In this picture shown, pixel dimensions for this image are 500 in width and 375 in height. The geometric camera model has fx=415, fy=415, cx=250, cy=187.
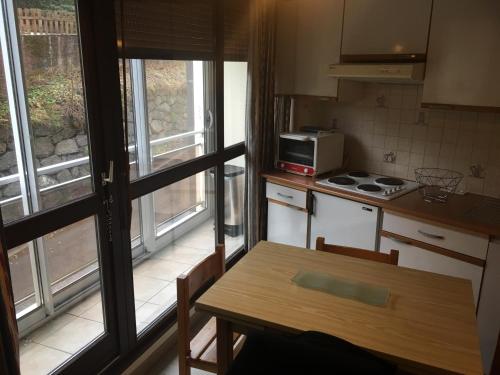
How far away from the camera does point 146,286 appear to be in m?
3.04

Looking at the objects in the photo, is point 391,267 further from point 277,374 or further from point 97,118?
point 97,118

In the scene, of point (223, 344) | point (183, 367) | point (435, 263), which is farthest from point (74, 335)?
point (435, 263)

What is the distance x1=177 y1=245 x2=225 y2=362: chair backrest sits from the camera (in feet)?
5.35

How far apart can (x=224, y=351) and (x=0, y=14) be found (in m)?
1.55

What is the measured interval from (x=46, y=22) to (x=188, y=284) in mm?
1203

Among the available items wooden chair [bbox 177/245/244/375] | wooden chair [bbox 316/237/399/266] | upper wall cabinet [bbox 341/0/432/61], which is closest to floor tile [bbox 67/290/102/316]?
wooden chair [bbox 177/245/244/375]

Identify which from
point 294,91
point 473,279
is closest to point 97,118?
point 294,91

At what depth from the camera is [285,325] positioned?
1.43m

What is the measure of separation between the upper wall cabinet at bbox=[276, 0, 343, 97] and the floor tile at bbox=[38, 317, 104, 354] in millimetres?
2069

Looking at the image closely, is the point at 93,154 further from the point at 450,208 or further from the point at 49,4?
the point at 450,208

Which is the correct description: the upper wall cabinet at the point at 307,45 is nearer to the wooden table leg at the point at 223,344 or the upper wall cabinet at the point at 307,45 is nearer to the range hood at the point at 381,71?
the range hood at the point at 381,71

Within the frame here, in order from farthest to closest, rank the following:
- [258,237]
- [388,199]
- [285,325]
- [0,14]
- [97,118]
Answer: [258,237] → [388,199] → [97,118] → [0,14] → [285,325]

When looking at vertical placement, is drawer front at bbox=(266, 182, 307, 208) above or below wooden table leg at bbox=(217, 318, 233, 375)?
above

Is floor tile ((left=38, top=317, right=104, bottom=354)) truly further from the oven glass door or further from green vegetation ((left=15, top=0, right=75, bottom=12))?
the oven glass door
